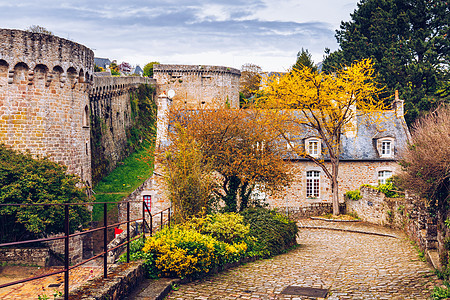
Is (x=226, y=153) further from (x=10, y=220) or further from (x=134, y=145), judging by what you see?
(x=134, y=145)

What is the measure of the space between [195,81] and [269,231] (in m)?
42.2

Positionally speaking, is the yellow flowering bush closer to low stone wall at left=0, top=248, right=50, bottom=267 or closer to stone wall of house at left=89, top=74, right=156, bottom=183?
low stone wall at left=0, top=248, right=50, bottom=267

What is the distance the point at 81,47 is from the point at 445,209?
17.7 m

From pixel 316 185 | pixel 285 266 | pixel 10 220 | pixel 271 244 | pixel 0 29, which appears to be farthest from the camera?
pixel 316 185

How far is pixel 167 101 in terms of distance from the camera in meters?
22.7

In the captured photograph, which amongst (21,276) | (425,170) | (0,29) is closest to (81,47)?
(0,29)

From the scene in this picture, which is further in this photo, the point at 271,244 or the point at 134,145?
the point at 134,145

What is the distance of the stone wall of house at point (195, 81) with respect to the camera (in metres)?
52.6

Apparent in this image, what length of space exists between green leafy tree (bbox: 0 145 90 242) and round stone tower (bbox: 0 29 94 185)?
1926 mm

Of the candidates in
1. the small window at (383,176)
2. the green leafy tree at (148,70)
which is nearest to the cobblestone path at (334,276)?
the small window at (383,176)

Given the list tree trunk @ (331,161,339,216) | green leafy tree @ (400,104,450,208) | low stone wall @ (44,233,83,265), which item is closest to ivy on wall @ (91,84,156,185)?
low stone wall @ (44,233,83,265)

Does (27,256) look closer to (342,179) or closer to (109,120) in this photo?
(342,179)

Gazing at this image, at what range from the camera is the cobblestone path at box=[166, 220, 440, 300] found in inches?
286

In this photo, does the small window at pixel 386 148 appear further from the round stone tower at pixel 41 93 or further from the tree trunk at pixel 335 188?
the round stone tower at pixel 41 93
